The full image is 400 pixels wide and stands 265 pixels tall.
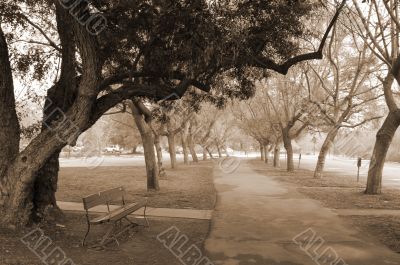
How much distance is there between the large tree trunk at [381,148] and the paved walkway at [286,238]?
3.61 m


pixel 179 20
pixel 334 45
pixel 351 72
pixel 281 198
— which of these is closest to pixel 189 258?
pixel 179 20

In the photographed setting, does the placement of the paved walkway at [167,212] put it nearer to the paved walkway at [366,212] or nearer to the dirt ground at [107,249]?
the dirt ground at [107,249]

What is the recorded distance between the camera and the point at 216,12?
25.9 ft

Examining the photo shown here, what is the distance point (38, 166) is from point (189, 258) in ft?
11.3

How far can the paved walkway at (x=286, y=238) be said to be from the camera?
651 centimetres

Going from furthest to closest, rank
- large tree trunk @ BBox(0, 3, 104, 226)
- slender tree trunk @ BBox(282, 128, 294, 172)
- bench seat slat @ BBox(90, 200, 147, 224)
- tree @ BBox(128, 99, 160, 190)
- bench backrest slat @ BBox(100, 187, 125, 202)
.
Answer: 1. slender tree trunk @ BBox(282, 128, 294, 172)
2. tree @ BBox(128, 99, 160, 190)
3. bench backrest slat @ BBox(100, 187, 125, 202)
4. large tree trunk @ BBox(0, 3, 104, 226)
5. bench seat slat @ BBox(90, 200, 147, 224)

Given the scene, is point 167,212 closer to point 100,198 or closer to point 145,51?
point 100,198

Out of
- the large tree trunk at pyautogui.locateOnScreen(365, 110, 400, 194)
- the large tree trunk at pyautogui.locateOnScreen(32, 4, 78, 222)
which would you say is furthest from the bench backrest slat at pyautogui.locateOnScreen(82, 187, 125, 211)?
the large tree trunk at pyautogui.locateOnScreen(365, 110, 400, 194)

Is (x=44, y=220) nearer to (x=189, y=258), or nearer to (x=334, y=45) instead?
(x=189, y=258)

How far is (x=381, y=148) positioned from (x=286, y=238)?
8.29m

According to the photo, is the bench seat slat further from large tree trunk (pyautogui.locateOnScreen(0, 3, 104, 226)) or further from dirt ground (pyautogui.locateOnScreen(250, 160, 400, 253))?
dirt ground (pyautogui.locateOnScreen(250, 160, 400, 253))

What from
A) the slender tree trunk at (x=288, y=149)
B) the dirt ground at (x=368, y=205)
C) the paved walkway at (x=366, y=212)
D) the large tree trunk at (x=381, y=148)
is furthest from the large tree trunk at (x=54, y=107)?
the slender tree trunk at (x=288, y=149)

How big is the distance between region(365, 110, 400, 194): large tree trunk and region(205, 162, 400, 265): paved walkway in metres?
3.61

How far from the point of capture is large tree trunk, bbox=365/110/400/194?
46.1 ft
